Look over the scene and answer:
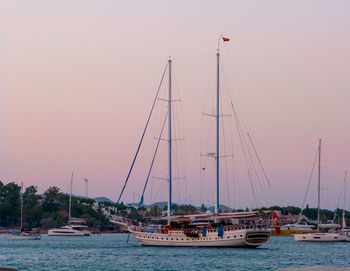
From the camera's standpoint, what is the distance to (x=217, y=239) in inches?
Answer: 3656

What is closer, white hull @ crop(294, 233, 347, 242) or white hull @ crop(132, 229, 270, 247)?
white hull @ crop(132, 229, 270, 247)

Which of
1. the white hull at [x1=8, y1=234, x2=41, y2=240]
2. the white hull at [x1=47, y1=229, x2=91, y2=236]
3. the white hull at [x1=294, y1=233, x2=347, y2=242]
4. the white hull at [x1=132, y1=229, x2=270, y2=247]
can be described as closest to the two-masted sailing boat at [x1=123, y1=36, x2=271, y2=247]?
the white hull at [x1=132, y1=229, x2=270, y2=247]

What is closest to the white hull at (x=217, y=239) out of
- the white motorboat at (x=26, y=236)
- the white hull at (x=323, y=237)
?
the white hull at (x=323, y=237)

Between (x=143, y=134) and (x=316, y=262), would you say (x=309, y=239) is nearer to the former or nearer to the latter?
(x=143, y=134)

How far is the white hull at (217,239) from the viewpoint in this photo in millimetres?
92250

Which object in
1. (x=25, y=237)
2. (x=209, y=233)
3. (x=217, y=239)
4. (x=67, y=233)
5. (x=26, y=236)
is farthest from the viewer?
(x=67, y=233)

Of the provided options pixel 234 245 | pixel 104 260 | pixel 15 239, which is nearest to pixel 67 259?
pixel 104 260

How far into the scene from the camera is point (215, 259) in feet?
247

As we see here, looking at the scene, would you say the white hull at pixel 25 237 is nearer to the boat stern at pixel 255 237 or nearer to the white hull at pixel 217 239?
the white hull at pixel 217 239

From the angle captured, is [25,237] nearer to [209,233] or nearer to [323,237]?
[323,237]

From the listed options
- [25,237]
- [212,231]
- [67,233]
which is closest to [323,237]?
[212,231]

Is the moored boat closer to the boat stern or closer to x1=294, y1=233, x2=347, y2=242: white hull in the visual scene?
the boat stern

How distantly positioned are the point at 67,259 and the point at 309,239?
60.2 meters

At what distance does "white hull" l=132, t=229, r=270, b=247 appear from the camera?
303ft
